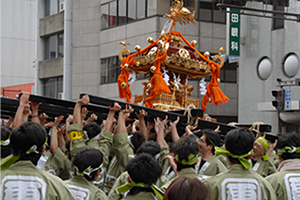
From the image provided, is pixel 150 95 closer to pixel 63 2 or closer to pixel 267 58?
pixel 267 58

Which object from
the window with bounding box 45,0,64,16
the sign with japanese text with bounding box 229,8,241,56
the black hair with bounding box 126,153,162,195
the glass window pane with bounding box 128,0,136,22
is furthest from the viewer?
the window with bounding box 45,0,64,16

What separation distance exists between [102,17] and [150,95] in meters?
14.0

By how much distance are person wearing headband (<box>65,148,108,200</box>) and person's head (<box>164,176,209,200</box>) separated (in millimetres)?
1173

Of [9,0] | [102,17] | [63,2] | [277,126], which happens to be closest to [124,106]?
[277,126]

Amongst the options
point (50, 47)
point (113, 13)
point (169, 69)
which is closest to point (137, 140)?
A: point (169, 69)

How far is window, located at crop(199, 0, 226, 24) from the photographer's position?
1902cm

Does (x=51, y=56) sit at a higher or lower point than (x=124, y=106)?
higher

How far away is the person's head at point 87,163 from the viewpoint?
3.08 m

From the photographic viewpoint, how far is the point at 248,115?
15305 millimetres

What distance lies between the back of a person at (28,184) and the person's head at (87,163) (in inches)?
13.9

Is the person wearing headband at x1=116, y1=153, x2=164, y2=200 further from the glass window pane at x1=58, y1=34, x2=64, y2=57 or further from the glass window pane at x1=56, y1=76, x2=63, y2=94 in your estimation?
the glass window pane at x1=58, y1=34, x2=64, y2=57

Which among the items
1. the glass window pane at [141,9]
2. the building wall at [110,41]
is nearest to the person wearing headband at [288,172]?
the building wall at [110,41]

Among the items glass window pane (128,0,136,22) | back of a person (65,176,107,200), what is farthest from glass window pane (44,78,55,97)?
back of a person (65,176,107,200)

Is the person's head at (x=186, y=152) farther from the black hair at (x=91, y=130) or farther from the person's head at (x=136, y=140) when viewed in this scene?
the black hair at (x=91, y=130)
